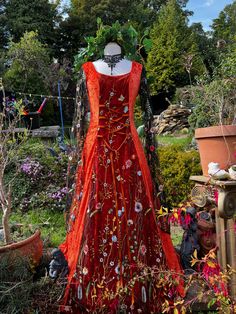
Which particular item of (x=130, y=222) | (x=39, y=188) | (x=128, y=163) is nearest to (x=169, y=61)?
(x=39, y=188)

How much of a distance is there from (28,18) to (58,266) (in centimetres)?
1439

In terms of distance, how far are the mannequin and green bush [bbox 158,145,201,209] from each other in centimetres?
204

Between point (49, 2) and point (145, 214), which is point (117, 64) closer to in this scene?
point (145, 214)

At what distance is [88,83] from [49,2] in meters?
15.3

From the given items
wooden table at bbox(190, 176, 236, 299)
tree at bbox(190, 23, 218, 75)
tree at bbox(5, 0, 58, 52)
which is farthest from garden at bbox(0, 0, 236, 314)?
tree at bbox(190, 23, 218, 75)

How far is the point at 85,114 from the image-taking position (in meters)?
2.17

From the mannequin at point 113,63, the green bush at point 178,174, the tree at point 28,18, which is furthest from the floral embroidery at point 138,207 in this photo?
the tree at point 28,18

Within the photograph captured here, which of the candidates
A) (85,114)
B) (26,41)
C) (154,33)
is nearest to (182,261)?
(85,114)

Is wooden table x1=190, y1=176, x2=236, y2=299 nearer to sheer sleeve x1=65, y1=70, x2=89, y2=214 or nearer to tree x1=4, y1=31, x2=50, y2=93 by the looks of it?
sheer sleeve x1=65, y1=70, x2=89, y2=214

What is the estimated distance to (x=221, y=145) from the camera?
1.88 m

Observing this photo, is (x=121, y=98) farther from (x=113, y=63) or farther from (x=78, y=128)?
Result: (x=78, y=128)

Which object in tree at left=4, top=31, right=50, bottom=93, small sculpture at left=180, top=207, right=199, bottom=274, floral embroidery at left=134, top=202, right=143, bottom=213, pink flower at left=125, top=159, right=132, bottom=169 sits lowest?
small sculpture at left=180, top=207, right=199, bottom=274

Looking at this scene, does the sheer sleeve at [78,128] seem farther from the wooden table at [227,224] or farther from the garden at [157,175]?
the wooden table at [227,224]

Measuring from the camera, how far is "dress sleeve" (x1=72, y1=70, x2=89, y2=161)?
2.13 m
